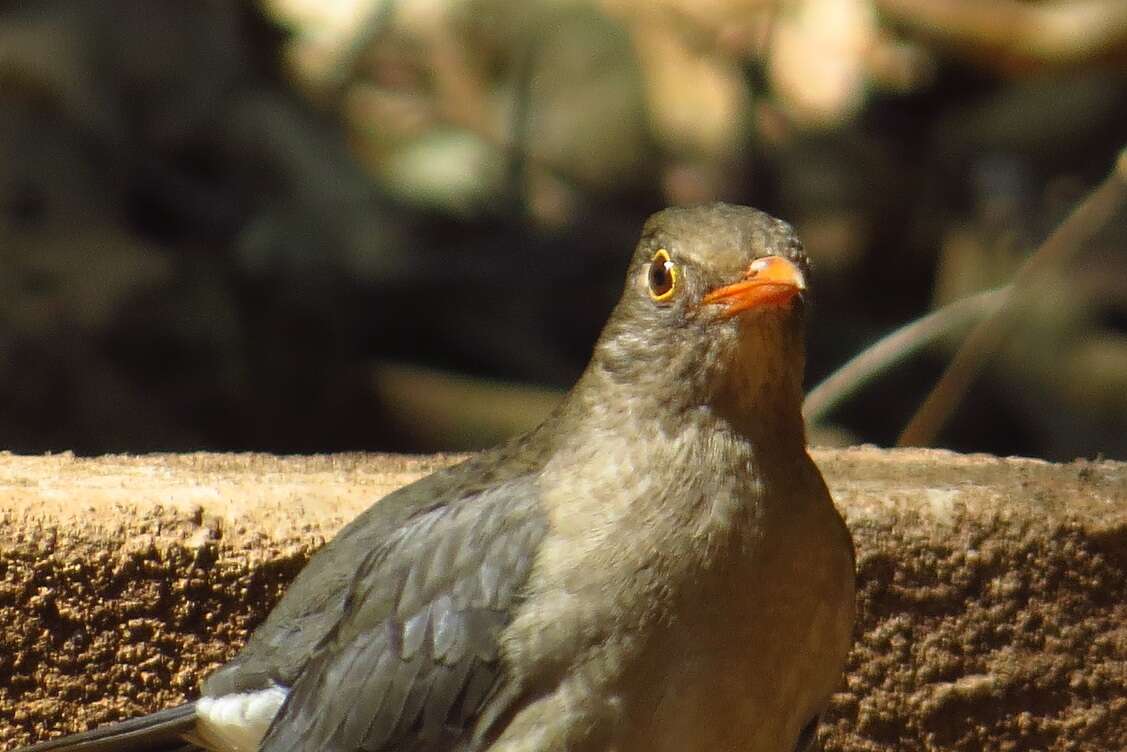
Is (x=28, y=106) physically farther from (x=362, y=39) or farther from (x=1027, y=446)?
(x=1027, y=446)

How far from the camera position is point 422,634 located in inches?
148

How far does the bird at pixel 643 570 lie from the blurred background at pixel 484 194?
13.5 ft

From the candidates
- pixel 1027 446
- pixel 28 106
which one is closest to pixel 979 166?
pixel 1027 446

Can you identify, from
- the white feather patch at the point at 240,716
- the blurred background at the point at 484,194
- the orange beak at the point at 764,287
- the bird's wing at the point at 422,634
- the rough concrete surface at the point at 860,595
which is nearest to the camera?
the orange beak at the point at 764,287

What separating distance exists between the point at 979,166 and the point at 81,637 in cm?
737

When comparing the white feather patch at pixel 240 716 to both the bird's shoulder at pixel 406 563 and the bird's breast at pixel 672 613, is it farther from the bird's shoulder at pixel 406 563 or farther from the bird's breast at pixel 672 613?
the bird's breast at pixel 672 613

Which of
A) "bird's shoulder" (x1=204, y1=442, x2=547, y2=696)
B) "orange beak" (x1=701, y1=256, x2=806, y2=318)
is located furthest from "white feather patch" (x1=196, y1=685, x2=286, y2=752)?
"orange beak" (x1=701, y1=256, x2=806, y2=318)

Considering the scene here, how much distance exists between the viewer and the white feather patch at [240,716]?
4.01 meters

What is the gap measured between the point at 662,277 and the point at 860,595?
1118mm

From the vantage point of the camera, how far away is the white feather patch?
401cm

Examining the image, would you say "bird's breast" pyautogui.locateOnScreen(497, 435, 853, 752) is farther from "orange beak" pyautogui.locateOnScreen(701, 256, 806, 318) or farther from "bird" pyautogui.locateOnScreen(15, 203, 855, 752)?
"orange beak" pyautogui.locateOnScreen(701, 256, 806, 318)

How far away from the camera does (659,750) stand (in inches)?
140

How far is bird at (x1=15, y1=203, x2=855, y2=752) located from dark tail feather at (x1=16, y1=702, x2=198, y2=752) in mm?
320

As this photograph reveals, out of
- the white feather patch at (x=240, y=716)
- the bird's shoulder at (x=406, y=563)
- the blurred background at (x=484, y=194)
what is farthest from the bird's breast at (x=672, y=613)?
the blurred background at (x=484, y=194)
